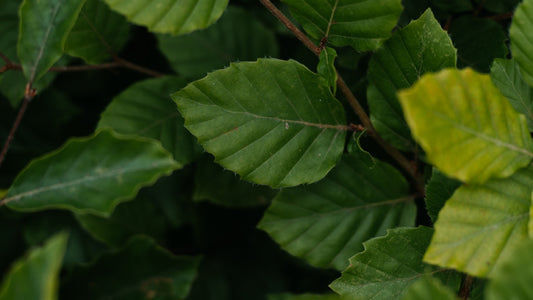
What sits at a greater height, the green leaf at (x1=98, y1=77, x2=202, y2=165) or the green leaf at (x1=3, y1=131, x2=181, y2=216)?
the green leaf at (x1=3, y1=131, x2=181, y2=216)

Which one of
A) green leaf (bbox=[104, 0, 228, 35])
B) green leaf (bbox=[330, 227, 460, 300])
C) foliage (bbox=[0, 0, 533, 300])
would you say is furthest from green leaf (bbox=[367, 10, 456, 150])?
green leaf (bbox=[104, 0, 228, 35])

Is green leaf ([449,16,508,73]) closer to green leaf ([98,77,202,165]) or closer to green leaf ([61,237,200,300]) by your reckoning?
green leaf ([98,77,202,165])

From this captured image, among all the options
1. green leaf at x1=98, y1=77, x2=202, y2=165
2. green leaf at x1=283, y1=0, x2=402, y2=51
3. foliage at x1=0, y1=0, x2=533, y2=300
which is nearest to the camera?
foliage at x1=0, y1=0, x2=533, y2=300

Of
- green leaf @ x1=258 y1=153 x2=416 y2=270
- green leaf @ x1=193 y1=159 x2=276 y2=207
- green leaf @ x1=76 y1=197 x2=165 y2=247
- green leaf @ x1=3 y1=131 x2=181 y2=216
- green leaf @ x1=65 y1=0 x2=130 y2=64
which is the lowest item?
green leaf @ x1=76 y1=197 x2=165 y2=247

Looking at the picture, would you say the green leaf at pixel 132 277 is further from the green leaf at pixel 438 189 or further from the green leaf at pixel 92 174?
the green leaf at pixel 438 189

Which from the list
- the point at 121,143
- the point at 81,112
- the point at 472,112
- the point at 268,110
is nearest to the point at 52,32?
the point at 121,143

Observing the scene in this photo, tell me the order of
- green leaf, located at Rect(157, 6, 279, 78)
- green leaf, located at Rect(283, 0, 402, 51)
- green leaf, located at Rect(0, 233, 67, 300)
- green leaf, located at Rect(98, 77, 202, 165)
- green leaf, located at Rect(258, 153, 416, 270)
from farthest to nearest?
1. green leaf, located at Rect(157, 6, 279, 78)
2. green leaf, located at Rect(98, 77, 202, 165)
3. green leaf, located at Rect(258, 153, 416, 270)
4. green leaf, located at Rect(283, 0, 402, 51)
5. green leaf, located at Rect(0, 233, 67, 300)
